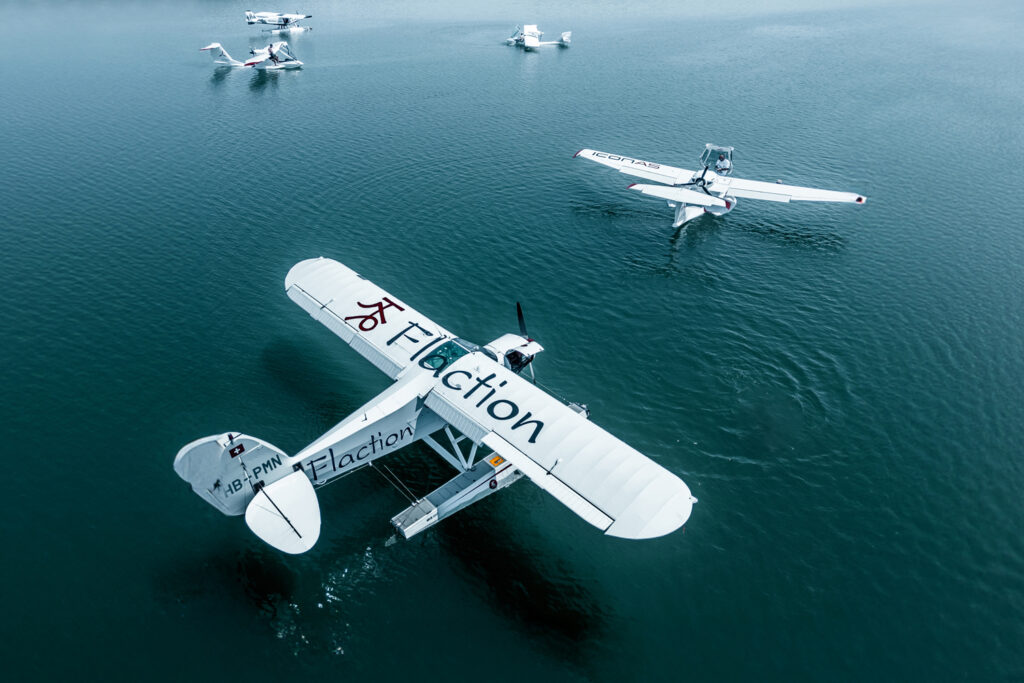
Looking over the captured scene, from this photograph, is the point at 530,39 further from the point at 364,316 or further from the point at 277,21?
the point at 364,316

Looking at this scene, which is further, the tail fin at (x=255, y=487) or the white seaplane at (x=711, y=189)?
the white seaplane at (x=711, y=189)

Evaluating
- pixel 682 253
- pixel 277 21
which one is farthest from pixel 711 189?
pixel 277 21

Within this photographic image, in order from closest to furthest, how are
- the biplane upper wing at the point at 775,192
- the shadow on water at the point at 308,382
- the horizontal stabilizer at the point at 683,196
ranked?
the shadow on water at the point at 308,382 → the horizontal stabilizer at the point at 683,196 → the biplane upper wing at the point at 775,192

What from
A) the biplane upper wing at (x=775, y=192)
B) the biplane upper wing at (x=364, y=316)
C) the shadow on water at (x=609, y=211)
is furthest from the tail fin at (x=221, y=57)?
the biplane upper wing at (x=775, y=192)

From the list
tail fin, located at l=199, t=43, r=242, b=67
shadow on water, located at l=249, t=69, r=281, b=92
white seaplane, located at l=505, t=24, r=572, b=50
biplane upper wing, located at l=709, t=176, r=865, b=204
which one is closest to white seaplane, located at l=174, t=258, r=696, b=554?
biplane upper wing, located at l=709, t=176, r=865, b=204

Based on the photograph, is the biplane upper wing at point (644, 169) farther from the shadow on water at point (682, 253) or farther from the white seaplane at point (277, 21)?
the white seaplane at point (277, 21)

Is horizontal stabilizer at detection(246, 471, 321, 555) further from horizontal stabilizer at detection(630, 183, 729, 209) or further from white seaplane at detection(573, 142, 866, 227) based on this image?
horizontal stabilizer at detection(630, 183, 729, 209)
